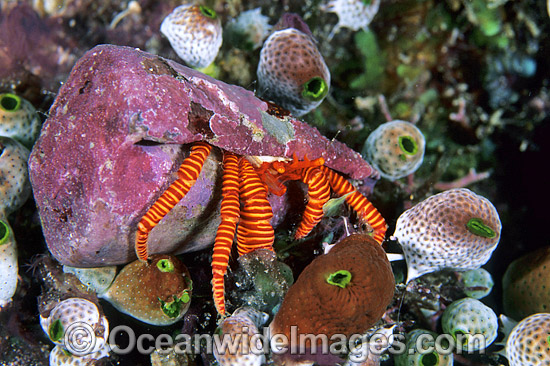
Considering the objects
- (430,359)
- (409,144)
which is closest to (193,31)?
(409,144)

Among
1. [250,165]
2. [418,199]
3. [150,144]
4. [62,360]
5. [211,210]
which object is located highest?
[150,144]

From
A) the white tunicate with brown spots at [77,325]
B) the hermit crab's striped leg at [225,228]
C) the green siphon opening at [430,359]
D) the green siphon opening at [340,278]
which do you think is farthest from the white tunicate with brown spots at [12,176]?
the green siphon opening at [430,359]

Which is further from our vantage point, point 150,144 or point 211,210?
point 211,210

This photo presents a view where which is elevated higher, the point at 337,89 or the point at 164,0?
the point at 164,0

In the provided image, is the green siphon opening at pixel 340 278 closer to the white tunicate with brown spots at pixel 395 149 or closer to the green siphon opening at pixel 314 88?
the white tunicate with brown spots at pixel 395 149

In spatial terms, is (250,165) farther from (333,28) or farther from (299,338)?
(333,28)

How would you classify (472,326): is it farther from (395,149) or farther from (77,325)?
(77,325)

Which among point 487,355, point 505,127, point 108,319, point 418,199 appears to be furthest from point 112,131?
point 505,127
